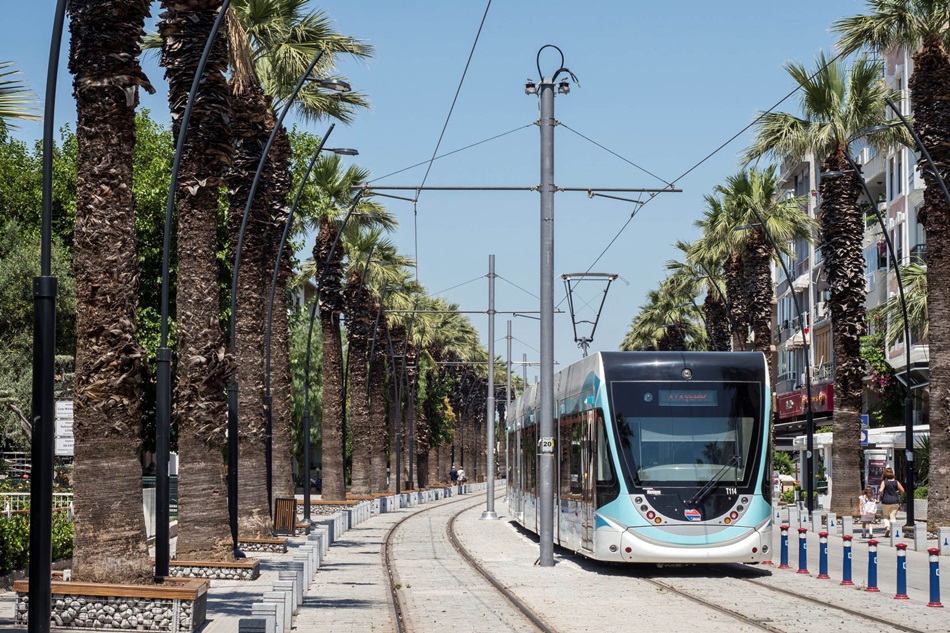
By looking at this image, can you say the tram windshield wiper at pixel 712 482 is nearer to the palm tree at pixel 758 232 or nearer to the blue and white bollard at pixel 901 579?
the blue and white bollard at pixel 901 579

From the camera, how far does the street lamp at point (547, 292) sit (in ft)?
81.5

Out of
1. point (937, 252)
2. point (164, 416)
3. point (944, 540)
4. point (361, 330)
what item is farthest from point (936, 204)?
point (361, 330)

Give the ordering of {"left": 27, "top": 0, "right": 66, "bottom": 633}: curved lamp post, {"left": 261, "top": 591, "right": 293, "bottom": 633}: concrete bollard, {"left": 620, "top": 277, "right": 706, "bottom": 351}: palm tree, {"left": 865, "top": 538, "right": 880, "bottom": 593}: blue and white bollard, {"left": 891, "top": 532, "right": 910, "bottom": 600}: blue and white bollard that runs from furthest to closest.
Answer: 1. {"left": 620, "top": 277, "right": 706, "bottom": 351}: palm tree
2. {"left": 865, "top": 538, "right": 880, "bottom": 593}: blue and white bollard
3. {"left": 891, "top": 532, "right": 910, "bottom": 600}: blue and white bollard
4. {"left": 261, "top": 591, "right": 293, "bottom": 633}: concrete bollard
5. {"left": 27, "top": 0, "right": 66, "bottom": 633}: curved lamp post

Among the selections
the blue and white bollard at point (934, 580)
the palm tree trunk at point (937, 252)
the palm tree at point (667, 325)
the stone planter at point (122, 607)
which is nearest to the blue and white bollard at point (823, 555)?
the blue and white bollard at point (934, 580)

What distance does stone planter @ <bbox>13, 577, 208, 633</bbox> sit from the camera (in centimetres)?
1472

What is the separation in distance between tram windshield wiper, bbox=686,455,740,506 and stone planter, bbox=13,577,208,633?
8897 mm

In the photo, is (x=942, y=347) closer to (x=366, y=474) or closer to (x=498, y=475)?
(x=366, y=474)

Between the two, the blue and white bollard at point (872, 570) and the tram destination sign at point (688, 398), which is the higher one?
the tram destination sign at point (688, 398)

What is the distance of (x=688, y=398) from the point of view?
22000mm

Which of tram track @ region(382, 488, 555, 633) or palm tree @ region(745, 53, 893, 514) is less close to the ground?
palm tree @ region(745, 53, 893, 514)

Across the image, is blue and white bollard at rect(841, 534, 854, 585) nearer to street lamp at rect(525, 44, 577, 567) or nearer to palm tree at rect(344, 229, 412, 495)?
street lamp at rect(525, 44, 577, 567)

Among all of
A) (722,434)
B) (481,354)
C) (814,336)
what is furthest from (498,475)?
(722,434)

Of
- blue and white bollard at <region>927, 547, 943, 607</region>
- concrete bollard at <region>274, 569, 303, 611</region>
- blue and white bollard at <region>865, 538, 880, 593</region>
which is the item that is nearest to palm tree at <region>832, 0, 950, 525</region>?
blue and white bollard at <region>865, 538, 880, 593</region>

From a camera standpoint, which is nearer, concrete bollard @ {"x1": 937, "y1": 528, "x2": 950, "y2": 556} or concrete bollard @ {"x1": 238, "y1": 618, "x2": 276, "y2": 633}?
concrete bollard @ {"x1": 238, "y1": 618, "x2": 276, "y2": 633}
